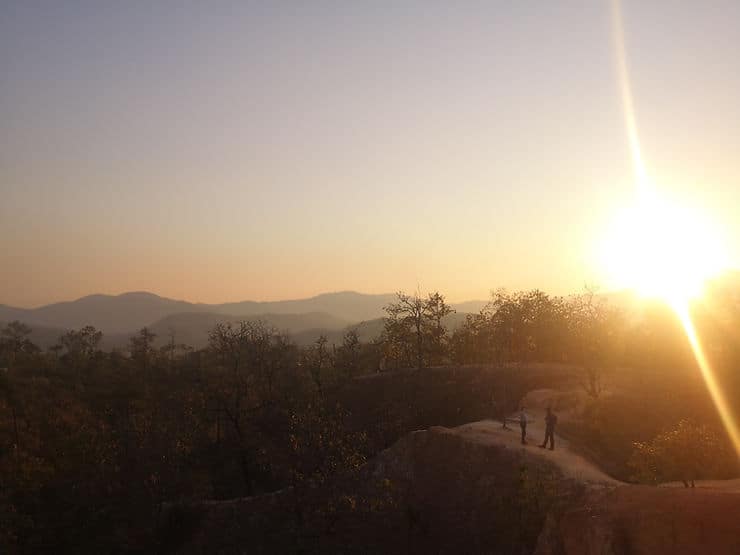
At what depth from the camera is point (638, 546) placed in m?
17.3

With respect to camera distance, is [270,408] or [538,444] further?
[270,408]

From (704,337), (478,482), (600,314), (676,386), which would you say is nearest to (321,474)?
(478,482)

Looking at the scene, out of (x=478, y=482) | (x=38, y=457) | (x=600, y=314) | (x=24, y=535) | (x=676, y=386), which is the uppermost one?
(x=600, y=314)

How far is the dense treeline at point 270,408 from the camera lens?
1452 inches

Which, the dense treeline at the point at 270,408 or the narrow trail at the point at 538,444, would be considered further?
the dense treeline at the point at 270,408

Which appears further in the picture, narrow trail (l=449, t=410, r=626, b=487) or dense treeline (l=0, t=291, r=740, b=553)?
dense treeline (l=0, t=291, r=740, b=553)

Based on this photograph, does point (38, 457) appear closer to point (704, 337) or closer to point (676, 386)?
point (676, 386)

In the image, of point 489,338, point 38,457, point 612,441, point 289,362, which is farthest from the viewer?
point 289,362

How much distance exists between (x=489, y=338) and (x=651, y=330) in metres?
18.5

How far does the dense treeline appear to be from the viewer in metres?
36.9

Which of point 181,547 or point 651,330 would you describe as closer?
point 181,547

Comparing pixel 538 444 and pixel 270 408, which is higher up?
pixel 538 444

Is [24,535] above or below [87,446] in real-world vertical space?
below

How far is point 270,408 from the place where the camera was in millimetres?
56781
